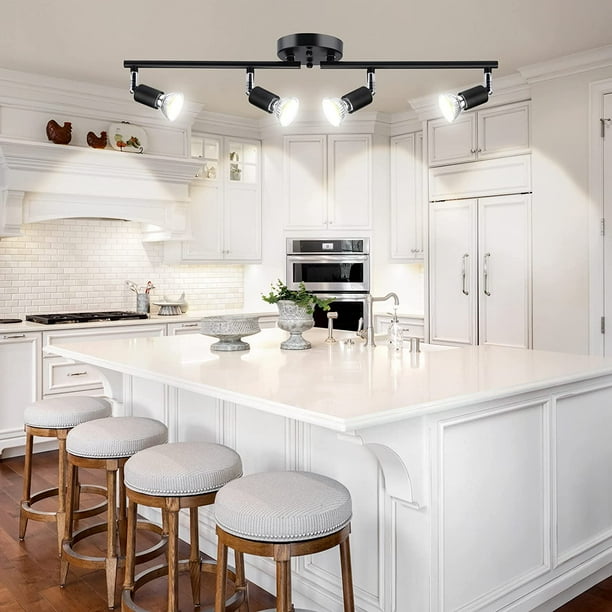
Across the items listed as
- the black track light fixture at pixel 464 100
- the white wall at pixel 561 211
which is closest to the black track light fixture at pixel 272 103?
the black track light fixture at pixel 464 100

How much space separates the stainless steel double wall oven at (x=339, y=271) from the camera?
5.90 metres

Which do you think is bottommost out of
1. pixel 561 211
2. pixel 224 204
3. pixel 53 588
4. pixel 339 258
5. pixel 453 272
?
pixel 53 588

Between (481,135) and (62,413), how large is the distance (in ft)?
12.0

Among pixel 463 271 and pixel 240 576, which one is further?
pixel 463 271

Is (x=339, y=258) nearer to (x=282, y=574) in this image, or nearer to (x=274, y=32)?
(x=274, y=32)

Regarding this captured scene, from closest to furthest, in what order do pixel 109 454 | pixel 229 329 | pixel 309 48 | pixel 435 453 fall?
pixel 435 453
pixel 309 48
pixel 109 454
pixel 229 329

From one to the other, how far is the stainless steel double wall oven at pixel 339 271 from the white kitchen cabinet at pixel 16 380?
2290 millimetres

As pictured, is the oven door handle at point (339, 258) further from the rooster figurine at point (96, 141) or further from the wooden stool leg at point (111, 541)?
the wooden stool leg at point (111, 541)

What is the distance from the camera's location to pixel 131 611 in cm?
230

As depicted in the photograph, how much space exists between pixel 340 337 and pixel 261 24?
72.9 inches

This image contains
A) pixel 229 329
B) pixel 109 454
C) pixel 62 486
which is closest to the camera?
pixel 109 454

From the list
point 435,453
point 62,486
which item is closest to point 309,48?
point 435,453

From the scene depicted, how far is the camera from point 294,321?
3.18 m

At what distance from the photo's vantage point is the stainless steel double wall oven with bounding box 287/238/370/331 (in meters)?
5.90
